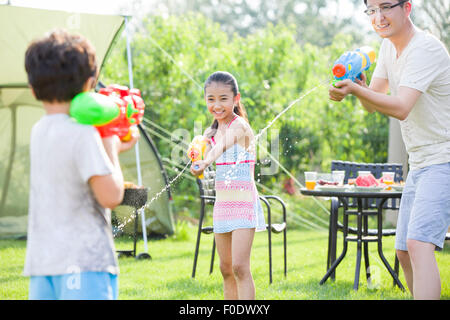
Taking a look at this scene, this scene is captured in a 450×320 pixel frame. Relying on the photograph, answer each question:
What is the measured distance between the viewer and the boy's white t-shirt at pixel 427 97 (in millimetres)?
2422

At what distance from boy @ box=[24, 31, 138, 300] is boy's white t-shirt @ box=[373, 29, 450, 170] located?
135 cm

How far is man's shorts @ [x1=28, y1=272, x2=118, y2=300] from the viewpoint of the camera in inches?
69.0

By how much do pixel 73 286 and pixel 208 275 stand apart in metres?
2.74

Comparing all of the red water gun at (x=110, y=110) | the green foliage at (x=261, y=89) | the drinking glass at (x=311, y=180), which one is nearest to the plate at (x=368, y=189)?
the drinking glass at (x=311, y=180)

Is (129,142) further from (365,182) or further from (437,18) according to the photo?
(437,18)

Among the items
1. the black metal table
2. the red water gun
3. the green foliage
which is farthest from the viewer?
the green foliage

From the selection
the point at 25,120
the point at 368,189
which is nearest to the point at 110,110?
the point at 368,189

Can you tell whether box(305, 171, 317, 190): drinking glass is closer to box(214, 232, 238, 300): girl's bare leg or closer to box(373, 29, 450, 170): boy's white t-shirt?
box(214, 232, 238, 300): girl's bare leg

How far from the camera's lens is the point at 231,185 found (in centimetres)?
289

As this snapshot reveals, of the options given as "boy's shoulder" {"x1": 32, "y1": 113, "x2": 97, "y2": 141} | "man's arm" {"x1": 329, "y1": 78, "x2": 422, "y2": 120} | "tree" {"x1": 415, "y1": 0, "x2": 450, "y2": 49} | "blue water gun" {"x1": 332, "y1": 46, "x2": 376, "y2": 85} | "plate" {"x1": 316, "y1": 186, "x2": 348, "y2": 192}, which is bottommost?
"plate" {"x1": 316, "y1": 186, "x2": 348, "y2": 192}

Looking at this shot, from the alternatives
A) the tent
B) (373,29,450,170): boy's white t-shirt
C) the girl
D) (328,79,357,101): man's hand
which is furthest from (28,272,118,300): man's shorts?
the tent

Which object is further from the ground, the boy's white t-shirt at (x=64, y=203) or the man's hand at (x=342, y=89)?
the man's hand at (x=342, y=89)

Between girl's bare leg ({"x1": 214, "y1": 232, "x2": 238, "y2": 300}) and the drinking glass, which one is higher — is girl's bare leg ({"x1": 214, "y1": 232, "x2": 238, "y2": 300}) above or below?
below

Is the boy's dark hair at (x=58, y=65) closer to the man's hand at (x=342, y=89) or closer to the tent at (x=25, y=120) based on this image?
the man's hand at (x=342, y=89)
